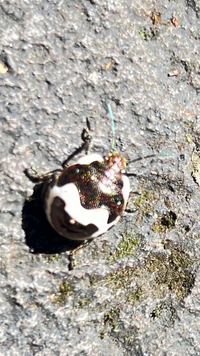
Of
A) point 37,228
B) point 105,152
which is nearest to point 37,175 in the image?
point 37,228

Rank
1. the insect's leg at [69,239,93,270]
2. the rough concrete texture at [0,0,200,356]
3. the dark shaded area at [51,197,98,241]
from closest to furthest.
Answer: the dark shaded area at [51,197,98,241] → the rough concrete texture at [0,0,200,356] → the insect's leg at [69,239,93,270]

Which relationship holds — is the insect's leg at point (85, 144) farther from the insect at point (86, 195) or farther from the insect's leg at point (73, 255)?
the insect's leg at point (73, 255)


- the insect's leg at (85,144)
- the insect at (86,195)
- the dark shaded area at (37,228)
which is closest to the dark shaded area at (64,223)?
the insect at (86,195)

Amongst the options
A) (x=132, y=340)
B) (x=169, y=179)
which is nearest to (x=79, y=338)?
(x=132, y=340)

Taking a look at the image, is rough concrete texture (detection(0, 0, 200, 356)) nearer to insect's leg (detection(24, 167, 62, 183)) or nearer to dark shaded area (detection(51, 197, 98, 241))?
insect's leg (detection(24, 167, 62, 183))

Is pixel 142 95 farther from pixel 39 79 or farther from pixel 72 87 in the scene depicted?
pixel 39 79

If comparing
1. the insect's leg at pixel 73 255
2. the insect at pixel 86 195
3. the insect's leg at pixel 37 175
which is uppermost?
the insect at pixel 86 195

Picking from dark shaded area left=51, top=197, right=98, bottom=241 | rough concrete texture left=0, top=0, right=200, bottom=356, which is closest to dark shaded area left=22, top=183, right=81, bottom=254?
rough concrete texture left=0, top=0, right=200, bottom=356

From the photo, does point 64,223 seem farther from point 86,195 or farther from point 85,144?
point 85,144
